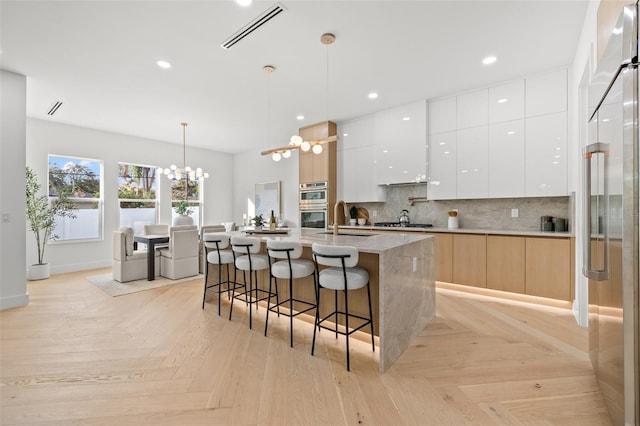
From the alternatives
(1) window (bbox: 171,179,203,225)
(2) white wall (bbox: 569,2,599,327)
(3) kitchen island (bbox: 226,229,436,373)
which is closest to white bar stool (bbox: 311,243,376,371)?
(3) kitchen island (bbox: 226,229,436,373)

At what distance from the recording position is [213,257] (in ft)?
11.1

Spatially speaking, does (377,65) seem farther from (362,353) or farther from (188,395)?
(188,395)

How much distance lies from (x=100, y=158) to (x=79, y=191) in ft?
2.72

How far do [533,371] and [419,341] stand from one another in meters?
0.85

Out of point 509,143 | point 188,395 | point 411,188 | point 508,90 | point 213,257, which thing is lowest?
point 188,395

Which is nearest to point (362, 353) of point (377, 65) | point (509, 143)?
point (377, 65)

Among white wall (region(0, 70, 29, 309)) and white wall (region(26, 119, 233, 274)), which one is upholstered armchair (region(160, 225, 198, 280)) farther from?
white wall (region(26, 119, 233, 274))

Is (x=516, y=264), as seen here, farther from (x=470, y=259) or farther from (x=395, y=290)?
(x=395, y=290)

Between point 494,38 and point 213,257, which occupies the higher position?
point 494,38

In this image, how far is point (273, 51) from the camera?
3.22m

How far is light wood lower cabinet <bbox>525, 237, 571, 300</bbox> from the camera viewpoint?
3432mm

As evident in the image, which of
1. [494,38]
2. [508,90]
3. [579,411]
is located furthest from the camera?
[508,90]

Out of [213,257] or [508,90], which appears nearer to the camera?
[213,257]

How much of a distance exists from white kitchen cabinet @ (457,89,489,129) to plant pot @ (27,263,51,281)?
7.59 m
